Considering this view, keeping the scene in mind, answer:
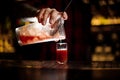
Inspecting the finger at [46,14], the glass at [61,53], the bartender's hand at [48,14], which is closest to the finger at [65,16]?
the bartender's hand at [48,14]

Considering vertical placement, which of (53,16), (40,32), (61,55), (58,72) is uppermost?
(53,16)

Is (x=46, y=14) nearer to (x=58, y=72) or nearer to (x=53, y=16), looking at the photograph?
(x=53, y=16)

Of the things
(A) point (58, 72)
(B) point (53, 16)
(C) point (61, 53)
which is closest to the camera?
(A) point (58, 72)

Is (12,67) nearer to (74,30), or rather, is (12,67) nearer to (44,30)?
(44,30)

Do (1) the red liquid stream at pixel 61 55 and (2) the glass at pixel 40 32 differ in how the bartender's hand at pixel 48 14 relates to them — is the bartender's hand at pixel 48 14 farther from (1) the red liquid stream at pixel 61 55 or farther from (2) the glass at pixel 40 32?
(1) the red liquid stream at pixel 61 55

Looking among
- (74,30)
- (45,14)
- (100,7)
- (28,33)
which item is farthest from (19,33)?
(100,7)

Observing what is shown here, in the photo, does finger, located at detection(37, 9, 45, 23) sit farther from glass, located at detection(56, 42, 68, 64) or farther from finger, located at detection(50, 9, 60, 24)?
glass, located at detection(56, 42, 68, 64)

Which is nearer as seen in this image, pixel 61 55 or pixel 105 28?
pixel 61 55

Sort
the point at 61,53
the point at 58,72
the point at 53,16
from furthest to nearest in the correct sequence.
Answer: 1. the point at 53,16
2. the point at 61,53
3. the point at 58,72

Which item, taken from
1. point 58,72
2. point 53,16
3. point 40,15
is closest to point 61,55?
point 58,72

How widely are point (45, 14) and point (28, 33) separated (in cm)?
25

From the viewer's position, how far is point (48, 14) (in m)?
2.91

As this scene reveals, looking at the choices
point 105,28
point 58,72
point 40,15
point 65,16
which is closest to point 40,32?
point 40,15

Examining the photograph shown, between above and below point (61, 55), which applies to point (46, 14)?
above
